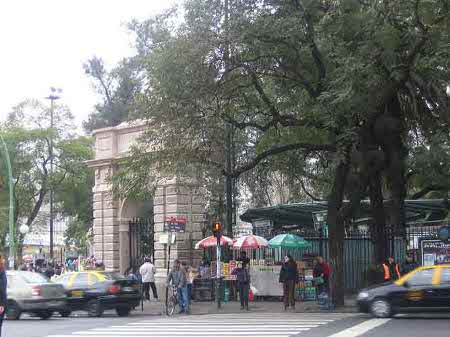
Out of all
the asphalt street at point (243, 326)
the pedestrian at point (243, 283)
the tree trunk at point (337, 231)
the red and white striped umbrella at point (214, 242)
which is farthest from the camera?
the red and white striped umbrella at point (214, 242)

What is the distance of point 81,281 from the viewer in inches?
886

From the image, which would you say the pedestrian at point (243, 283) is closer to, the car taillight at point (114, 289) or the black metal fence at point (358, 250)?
the car taillight at point (114, 289)

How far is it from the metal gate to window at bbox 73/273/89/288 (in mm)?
9594

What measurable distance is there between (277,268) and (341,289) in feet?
14.5

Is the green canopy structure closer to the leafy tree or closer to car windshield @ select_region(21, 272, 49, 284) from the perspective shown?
car windshield @ select_region(21, 272, 49, 284)

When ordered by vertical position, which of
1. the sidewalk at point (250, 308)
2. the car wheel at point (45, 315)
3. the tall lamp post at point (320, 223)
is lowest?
the sidewalk at point (250, 308)

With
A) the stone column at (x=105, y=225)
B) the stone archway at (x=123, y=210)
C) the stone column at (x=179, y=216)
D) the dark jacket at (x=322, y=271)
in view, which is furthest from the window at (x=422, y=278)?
the stone column at (x=105, y=225)

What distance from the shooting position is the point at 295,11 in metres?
20.5

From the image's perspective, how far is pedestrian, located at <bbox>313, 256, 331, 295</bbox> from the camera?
23.2 meters

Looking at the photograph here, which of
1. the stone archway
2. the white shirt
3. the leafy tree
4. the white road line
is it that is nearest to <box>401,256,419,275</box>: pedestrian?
the white road line

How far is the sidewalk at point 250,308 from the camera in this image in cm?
2283

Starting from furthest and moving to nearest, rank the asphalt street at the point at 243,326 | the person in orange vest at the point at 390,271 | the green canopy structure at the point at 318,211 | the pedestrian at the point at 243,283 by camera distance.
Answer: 1. the green canopy structure at the point at 318,211
2. the pedestrian at the point at 243,283
3. the person in orange vest at the point at 390,271
4. the asphalt street at the point at 243,326

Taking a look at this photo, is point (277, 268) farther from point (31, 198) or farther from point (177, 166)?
point (31, 198)

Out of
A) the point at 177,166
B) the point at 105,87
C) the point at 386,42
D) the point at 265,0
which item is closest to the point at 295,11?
the point at 265,0
